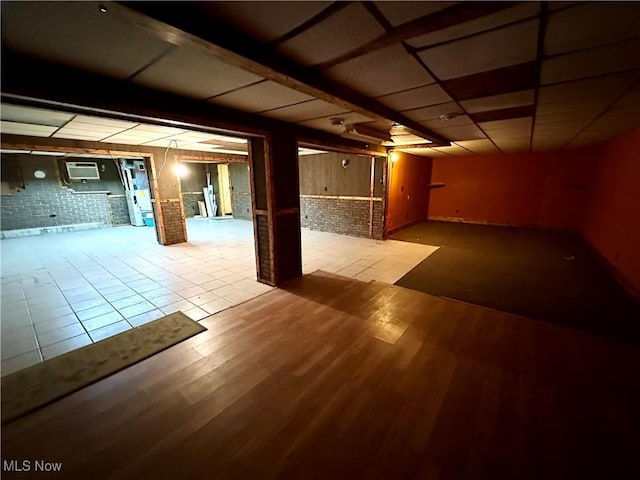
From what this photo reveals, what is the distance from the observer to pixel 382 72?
1915 millimetres

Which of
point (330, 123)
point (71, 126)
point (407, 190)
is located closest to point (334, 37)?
point (330, 123)

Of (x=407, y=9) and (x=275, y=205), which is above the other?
(x=407, y=9)

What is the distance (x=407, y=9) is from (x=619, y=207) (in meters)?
5.39

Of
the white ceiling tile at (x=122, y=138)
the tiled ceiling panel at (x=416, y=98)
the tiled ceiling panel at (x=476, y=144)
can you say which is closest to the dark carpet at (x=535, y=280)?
the tiled ceiling panel at (x=476, y=144)

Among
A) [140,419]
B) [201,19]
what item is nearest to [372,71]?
[201,19]

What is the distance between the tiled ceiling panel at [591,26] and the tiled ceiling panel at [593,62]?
0.12 m

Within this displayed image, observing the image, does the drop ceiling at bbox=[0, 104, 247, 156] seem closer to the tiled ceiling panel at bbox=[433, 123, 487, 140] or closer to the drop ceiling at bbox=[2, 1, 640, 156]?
the drop ceiling at bbox=[2, 1, 640, 156]

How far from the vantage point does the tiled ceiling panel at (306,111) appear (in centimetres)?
267

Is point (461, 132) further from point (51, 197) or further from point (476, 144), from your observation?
point (51, 197)

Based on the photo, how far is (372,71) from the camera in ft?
6.22

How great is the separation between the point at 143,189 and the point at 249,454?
9894 millimetres

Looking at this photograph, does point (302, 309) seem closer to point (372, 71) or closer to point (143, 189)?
point (372, 71)

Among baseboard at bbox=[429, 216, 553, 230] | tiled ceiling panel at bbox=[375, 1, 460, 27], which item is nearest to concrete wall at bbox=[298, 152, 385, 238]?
baseboard at bbox=[429, 216, 553, 230]

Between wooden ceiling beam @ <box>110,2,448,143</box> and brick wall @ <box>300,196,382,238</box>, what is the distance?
4.87m
